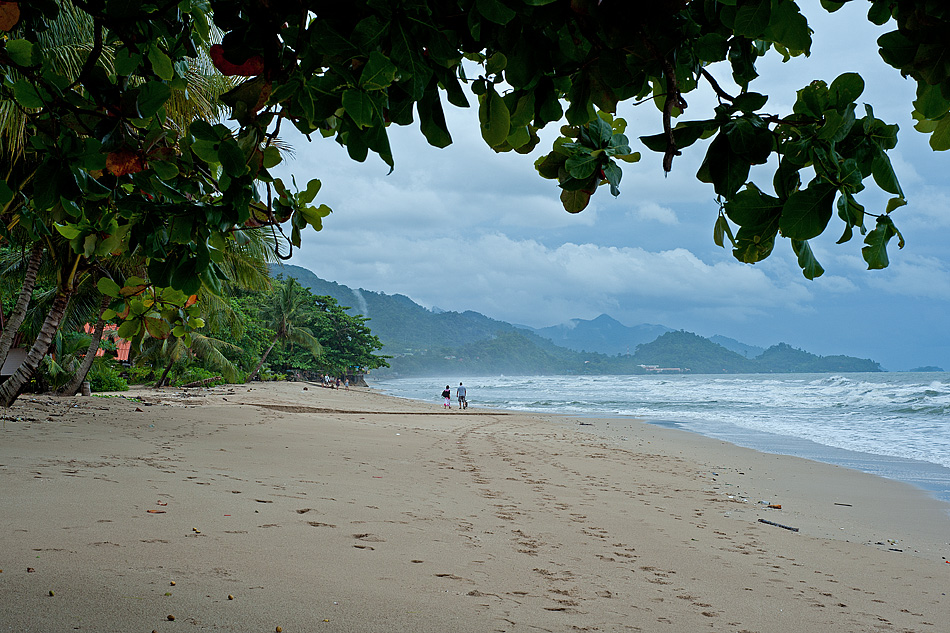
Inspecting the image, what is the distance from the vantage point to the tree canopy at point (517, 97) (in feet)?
2.64

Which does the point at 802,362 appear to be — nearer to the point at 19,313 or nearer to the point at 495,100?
the point at 19,313

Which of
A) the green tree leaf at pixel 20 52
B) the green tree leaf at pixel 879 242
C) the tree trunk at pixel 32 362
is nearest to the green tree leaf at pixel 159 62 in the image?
the green tree leaf at pixel 20 52

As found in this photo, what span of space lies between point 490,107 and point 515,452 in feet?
26.0

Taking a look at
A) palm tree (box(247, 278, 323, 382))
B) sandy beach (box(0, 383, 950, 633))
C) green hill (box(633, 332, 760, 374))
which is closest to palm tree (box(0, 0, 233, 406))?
sandy beach (box(0, 383, 950, 633))

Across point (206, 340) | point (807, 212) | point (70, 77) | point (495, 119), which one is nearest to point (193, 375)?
point (206, 340)

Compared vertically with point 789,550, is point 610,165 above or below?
above

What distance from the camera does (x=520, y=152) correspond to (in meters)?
1.29

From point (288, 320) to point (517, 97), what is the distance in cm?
3004

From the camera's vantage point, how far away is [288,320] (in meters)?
29.5

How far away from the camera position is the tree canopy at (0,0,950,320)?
81 cm

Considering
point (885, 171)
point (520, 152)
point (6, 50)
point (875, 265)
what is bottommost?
point (875, 265)

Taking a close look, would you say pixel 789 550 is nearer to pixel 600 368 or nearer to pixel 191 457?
pixel 191 457

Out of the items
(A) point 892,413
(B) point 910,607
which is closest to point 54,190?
(B) point 910,607

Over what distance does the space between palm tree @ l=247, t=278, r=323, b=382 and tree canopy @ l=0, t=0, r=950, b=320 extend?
94.2 feet
